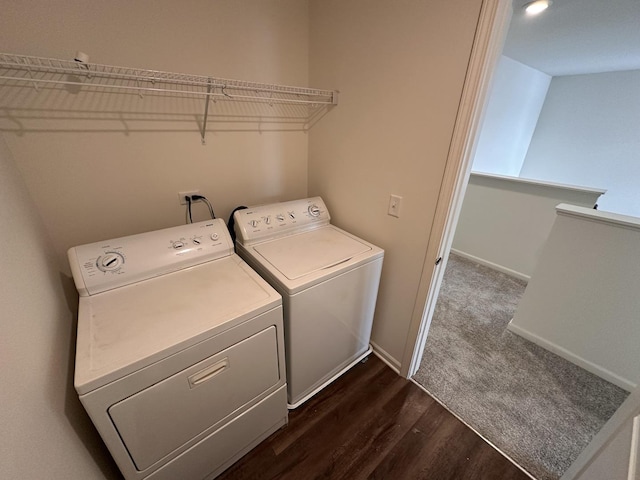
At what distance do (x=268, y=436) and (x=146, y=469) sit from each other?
59 centimetres

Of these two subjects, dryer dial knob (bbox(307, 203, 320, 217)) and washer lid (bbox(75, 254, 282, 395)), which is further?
dryer dial knob (bbox(307, 203, 320, 217))

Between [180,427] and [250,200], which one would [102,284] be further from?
[250,200]

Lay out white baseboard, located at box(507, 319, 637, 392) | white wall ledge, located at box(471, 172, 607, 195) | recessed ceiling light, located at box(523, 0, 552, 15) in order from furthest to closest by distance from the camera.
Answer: white wall ledge, located at box(471, 172, 607, 195) < recessed ceiling light, located at box(523, 0, 552, 15) < white baseboard, located at box(507, 319, 637, 392)

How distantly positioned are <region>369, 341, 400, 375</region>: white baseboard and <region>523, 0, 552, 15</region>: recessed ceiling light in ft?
8.96

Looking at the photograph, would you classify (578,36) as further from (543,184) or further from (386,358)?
(386,358)

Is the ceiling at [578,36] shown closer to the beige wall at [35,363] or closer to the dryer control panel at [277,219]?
the dryer control panel at [277,219]

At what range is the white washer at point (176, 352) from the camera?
31.8 inches

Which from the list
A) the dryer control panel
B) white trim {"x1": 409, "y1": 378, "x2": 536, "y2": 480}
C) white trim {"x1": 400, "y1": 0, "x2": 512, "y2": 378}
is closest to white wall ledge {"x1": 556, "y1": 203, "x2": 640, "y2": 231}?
white trim {"x1": 400, "y1": 0, "x2": 512, "y2": 378}

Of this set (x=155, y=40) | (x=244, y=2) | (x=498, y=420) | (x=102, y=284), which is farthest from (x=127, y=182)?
(x=498, y=420)

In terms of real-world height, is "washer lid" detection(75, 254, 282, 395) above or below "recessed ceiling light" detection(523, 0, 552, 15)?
below

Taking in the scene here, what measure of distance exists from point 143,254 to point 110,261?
12 centimetres

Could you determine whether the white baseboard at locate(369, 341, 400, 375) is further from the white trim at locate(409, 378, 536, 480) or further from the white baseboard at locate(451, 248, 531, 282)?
the white baseboard at locate(451, 248, 531, 282)

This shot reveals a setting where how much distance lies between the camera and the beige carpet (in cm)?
134

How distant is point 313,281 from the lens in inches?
46.4
